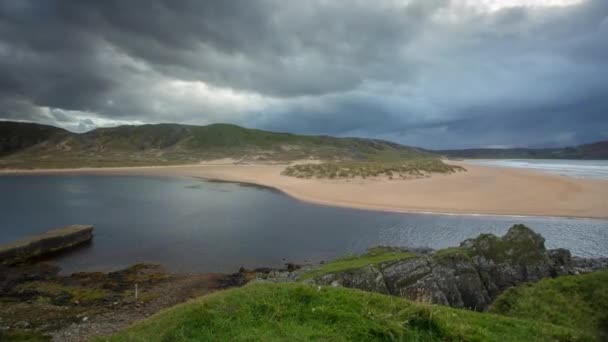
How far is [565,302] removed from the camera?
7621mm

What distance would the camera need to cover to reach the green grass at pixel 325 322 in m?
5.54

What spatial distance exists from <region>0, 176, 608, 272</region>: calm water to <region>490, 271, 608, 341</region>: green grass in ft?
36.5

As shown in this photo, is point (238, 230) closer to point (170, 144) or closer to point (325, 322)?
point (325, 322)

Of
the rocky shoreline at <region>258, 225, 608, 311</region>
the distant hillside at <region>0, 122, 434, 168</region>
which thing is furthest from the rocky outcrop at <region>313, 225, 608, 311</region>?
the distant hillside at <region>0, 122, 434, 168</region>

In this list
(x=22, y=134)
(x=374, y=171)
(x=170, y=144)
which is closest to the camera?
(x=374, y=171)

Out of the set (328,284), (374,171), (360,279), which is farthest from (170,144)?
(360,279)

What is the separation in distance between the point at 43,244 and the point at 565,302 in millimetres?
24692

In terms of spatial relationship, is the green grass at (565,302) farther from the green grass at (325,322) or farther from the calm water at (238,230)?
the calm water at (238,230)

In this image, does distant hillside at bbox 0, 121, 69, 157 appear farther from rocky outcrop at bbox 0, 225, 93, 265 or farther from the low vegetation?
rocky outcrop at bbox 0, 225, 93, 265

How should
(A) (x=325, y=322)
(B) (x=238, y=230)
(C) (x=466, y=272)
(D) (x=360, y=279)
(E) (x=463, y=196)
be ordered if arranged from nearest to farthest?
(A) (x=325, y=322) < (D) (x=360, y=279) < (C) (x=466, y=272) < (B) (x=238, y=230) < (E) (x=463, y=196)

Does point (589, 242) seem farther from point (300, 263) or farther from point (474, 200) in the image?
point (300, 263)

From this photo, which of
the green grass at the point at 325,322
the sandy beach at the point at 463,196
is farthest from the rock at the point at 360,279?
the sandy beach at the point at 463,196

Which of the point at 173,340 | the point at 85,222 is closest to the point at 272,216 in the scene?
the point at 85,222

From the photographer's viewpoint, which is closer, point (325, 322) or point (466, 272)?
point (325, 322)
